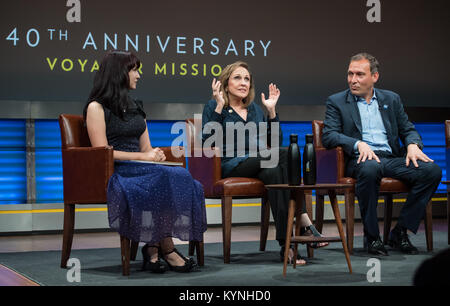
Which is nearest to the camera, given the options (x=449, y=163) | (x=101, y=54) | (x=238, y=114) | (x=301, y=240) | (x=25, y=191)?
(x=301, y=240)

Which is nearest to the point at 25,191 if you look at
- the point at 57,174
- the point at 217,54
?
the point at 57,174

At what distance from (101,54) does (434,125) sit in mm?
3630

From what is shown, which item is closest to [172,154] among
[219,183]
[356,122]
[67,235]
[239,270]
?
[219,183]

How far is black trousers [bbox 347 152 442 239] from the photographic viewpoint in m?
4.02

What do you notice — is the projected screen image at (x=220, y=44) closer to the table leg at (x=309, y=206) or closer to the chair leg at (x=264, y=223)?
the chair leg at (x=264, y=223)

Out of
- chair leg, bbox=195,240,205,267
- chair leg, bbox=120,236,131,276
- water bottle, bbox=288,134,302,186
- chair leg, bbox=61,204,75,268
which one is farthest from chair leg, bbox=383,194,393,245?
chair leg, bbox=61,204,75,268

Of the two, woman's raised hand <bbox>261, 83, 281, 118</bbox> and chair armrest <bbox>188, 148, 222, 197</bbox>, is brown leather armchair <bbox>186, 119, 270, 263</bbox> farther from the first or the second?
woman's raised hand <bbox>261, 83, 281, 118</bbox>

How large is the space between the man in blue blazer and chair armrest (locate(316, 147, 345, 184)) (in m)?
0.06

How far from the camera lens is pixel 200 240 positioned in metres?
3.56

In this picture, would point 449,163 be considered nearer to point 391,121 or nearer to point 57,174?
point 391,121

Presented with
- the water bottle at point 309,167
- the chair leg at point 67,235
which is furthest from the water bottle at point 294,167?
the chair leg at point 67,235

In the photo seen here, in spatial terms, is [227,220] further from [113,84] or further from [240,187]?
[113,84]

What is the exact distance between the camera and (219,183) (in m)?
3.93

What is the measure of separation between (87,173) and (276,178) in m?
1.11
